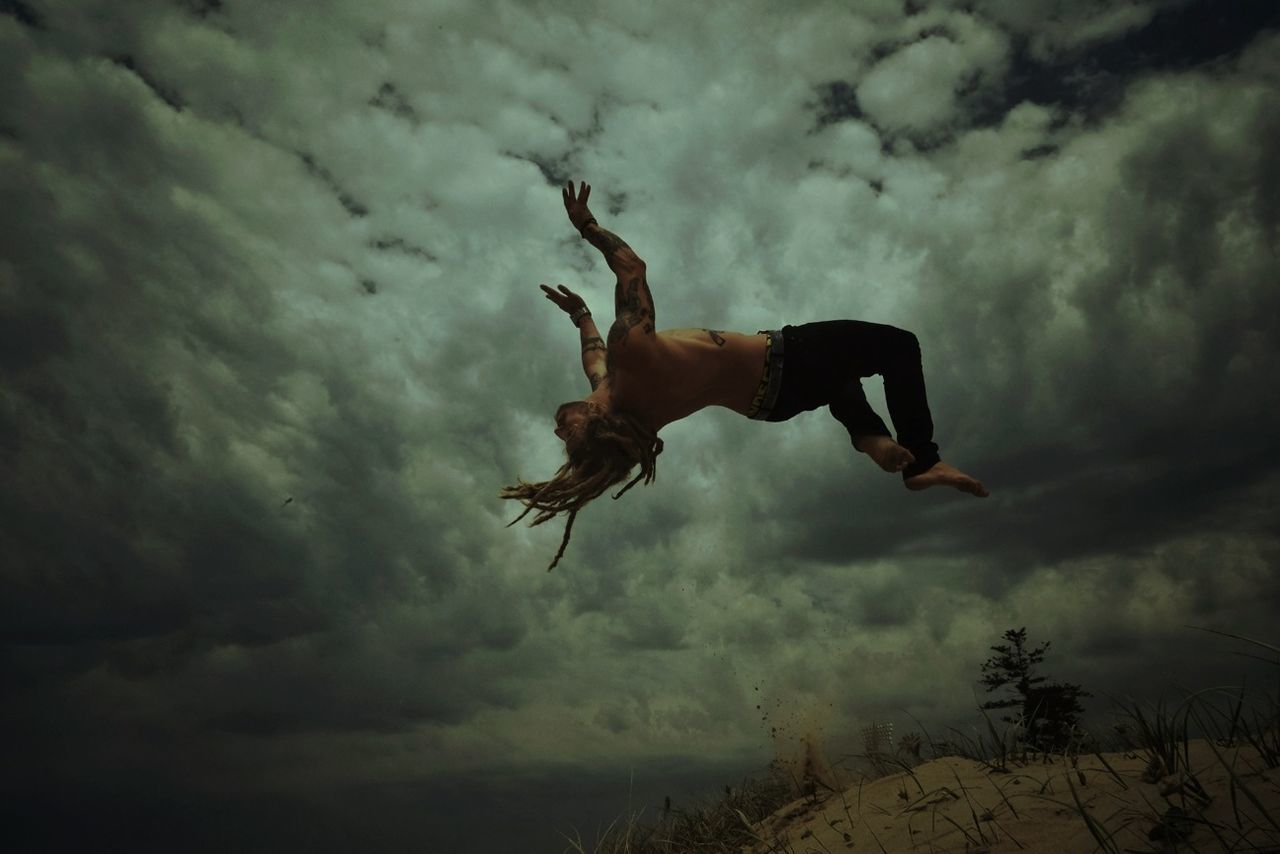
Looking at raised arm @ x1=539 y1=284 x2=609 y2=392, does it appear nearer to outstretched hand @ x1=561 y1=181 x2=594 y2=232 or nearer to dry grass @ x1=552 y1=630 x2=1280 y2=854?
outstretched hand @ x1=561 y1=181 x2=594 y2=232

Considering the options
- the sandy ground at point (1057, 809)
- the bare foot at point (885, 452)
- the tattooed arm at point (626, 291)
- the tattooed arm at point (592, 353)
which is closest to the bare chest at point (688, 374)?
the tattooed arm at point (626, 291)

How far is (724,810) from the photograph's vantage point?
8609 mm

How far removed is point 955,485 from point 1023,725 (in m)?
2.42

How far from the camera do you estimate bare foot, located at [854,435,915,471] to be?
5.80 metres

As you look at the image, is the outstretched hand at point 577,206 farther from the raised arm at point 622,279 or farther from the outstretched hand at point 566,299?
the outstretched hand at point 566,299

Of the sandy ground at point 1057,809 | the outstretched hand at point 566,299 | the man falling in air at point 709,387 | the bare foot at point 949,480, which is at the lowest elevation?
the sandy ground at point 1057,809

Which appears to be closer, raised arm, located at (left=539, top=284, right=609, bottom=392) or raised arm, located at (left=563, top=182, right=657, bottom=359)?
raised arm, located at (left=563, top=182, right=657, bottom=359)

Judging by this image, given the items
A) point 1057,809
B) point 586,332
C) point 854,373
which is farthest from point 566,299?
point 1057,809

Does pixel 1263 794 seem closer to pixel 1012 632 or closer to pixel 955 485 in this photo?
pixel 955 485

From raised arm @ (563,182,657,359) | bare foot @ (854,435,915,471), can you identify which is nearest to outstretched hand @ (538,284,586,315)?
raised arm @ (563,182,657,359)

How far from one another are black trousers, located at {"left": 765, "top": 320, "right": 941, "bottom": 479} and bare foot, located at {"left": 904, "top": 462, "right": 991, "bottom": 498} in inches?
8.9

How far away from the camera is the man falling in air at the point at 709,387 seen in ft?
19.0

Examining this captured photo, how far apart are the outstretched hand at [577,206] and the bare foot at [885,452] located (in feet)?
9.89

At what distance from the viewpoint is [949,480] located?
564 centimetres
